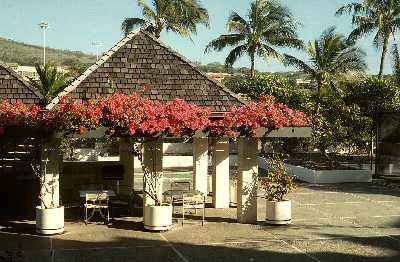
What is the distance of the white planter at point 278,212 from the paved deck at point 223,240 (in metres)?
0.27

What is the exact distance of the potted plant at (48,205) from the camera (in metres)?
12.5

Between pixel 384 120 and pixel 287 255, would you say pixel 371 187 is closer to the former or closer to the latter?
pixel 384 120

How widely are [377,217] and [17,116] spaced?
11.2 meters

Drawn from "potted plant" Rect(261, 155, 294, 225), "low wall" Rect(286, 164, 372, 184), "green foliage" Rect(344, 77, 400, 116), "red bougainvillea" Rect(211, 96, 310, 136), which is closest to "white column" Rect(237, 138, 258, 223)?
"potted plant" Rect(261, 155, 294, 225)

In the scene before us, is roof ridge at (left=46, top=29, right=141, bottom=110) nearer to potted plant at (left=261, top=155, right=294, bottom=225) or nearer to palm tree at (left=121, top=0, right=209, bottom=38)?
potted plant at (left=261, top=155, right=294, bottom=225)

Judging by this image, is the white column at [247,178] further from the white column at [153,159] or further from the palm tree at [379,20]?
the palm tree at [379,20]

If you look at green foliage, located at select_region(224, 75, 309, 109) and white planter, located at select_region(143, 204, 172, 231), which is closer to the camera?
white planter, located at select_region(143, 204, 172, 231)

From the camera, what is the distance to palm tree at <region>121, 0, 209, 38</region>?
108 ft

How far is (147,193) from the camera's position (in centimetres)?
1334

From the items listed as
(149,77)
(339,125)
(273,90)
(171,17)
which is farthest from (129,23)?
(149,77)

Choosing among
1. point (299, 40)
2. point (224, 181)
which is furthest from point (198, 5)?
point (224, 181)

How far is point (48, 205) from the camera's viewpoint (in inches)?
509

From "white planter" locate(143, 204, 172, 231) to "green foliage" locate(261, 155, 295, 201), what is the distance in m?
2.87

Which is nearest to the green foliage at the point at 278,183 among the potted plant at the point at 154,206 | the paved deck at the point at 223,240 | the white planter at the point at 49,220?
the paved deck at the point at 223,240
